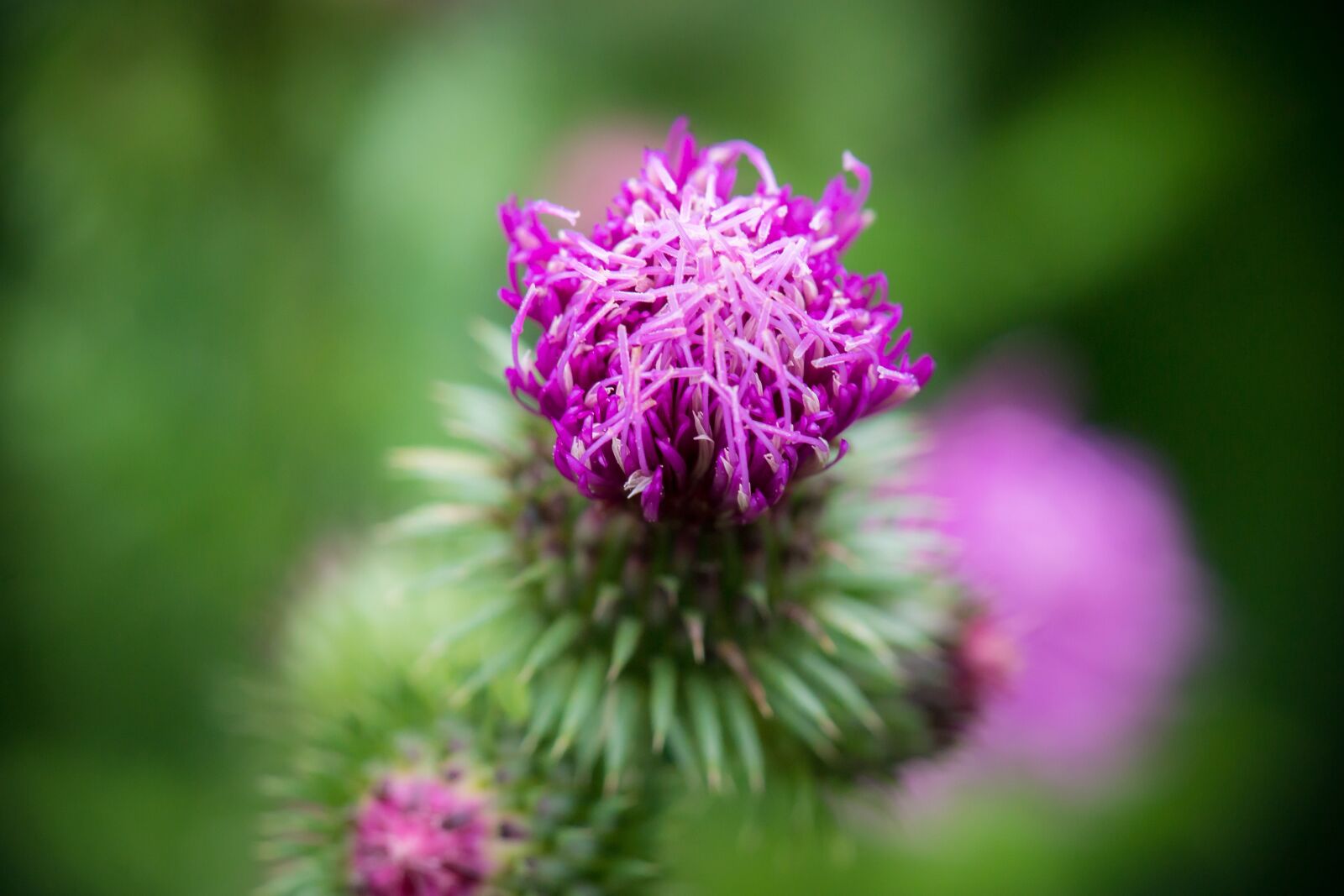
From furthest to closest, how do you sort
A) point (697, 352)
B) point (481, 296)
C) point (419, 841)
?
point (481, 296), point (419, 841), point (697, 352)

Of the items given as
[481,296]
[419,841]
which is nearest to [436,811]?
[419,841]

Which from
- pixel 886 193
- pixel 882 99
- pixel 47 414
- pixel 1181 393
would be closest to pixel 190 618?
pixel 47 414

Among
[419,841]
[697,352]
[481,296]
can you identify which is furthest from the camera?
[481,296]

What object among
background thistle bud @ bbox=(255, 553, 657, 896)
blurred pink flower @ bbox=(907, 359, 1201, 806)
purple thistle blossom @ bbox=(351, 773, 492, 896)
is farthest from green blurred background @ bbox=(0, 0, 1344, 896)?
purple thistle blossom @ bbox=(351, 773, 492, 896)

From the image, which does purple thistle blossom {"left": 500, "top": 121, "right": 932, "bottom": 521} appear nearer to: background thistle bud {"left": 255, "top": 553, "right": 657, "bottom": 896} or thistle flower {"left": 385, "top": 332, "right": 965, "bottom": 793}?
thistle flower {"left": 385, "top": 332, "right": 965, "bottom": 793}

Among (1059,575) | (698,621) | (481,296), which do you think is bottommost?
(698,621)

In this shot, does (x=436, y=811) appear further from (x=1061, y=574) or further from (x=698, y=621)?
(x=1061, y=574)

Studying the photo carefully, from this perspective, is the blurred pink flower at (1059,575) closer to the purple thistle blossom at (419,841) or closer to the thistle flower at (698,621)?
the thistle flower at (698,621)
